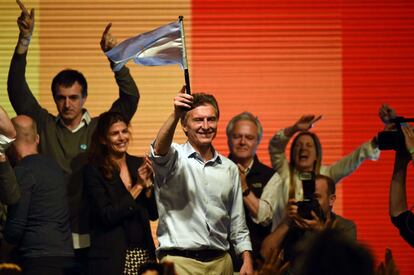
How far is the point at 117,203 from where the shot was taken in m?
4.86

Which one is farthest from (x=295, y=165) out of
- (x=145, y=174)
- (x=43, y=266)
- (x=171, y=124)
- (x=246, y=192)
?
(x=43, y=266)

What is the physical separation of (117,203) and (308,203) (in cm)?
95

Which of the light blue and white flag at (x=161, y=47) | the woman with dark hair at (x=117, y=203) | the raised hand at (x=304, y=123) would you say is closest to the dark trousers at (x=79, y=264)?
the woman with dark hair at (x=117, y=203)

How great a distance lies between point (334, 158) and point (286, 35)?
918 mm

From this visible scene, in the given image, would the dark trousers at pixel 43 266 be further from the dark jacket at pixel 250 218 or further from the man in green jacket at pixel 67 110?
the dark jacket at pixel 250 218

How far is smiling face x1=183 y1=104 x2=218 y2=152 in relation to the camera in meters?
4.57

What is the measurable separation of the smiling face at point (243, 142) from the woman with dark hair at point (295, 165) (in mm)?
223

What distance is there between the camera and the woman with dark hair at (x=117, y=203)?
15.8 feet

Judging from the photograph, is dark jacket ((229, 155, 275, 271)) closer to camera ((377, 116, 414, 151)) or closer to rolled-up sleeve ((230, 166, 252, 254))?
rolled-up sleeve ((230, 166, 252, 254))

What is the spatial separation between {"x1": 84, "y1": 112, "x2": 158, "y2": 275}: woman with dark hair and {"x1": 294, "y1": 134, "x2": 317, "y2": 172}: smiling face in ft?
3.12

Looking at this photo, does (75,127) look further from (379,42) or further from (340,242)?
(340,242)

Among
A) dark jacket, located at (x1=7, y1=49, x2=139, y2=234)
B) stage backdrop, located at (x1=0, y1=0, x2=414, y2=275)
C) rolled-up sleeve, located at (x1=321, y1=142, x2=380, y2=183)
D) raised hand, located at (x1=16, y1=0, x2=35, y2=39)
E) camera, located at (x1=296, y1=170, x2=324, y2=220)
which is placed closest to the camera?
camera, located at (x1=296, y1=170, x2=324, y2=220)

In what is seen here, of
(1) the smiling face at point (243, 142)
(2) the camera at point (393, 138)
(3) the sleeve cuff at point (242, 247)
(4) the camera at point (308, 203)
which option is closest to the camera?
(2) the camera at point (393, 138)

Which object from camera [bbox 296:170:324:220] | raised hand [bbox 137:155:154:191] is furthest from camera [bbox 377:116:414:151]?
raised hand [bbox 137:155:154:191]
